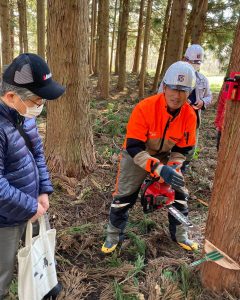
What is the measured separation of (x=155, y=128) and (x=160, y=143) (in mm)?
190

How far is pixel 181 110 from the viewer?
9.70 ft

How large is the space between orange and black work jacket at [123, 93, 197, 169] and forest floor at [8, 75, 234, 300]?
101cm

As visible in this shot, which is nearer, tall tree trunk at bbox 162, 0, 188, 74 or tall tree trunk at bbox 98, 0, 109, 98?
tall tree trunk at bbox 162, 0, 188, 74

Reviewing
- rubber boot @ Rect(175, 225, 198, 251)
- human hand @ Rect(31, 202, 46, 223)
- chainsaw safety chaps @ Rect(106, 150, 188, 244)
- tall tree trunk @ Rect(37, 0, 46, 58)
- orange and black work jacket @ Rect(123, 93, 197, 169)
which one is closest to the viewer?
human hand @ Rect(31, 202, 46, 223)

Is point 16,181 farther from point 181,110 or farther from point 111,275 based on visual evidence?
point 181,110

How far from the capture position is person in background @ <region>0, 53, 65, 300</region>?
193cm

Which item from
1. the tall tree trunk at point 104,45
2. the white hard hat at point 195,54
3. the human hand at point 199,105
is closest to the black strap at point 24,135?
the human hand at point 199,105

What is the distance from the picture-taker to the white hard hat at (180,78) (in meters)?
2.74

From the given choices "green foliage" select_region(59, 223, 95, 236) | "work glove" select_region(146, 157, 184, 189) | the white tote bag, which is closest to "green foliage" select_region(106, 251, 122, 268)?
"green foliage" select_region(59, 223, 95, 236)

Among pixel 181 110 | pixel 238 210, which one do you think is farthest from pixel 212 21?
pixel 238 210

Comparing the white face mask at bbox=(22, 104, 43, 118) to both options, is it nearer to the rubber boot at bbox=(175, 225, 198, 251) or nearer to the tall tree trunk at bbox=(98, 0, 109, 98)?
the rubber boot at bbox=(175, 225, 198, 251)

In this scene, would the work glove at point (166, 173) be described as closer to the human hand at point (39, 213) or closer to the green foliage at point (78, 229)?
the human hand at point (39, 213)

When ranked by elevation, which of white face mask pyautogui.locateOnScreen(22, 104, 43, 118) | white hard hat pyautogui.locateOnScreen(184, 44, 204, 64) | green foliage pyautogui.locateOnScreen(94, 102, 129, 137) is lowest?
green foliage pyautogui.locateOnScreen(94, 102, 129, 137)

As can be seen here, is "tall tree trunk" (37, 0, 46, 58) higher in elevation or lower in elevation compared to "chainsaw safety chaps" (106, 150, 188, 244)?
higher
